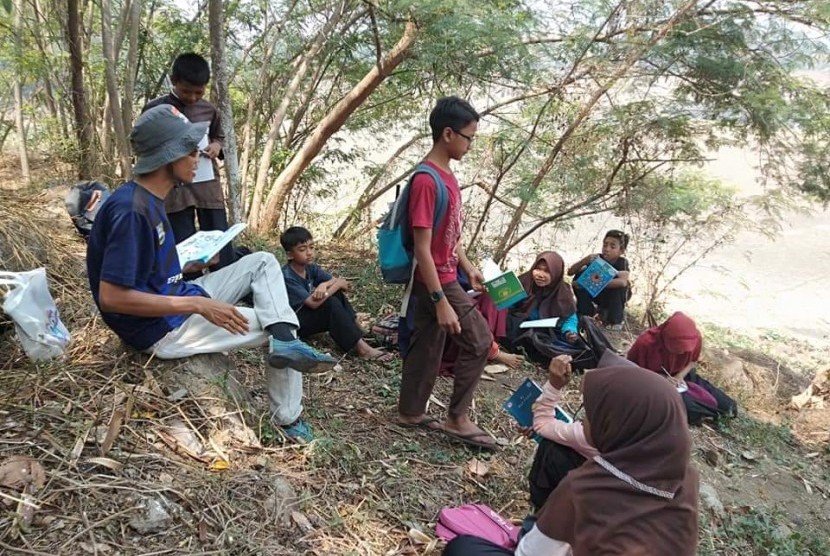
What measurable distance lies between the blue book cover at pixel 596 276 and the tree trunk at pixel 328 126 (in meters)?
3.00

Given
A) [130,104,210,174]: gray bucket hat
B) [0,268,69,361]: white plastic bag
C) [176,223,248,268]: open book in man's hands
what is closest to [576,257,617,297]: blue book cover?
[176,223,248,268]: open book in man's hands

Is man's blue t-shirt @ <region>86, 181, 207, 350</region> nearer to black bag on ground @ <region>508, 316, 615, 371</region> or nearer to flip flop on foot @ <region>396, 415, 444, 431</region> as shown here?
flip flop on foot @ <region>396, 415, 444, 431</region>

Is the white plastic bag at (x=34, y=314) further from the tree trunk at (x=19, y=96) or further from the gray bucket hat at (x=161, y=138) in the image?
the tree trunk at (x=19, y=96)

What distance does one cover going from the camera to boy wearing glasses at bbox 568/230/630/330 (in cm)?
678

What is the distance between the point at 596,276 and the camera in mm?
6676

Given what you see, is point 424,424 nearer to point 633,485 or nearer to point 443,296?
point 443,296

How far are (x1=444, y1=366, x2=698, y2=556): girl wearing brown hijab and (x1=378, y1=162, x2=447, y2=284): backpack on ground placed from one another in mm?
1413

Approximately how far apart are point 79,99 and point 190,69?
304cm

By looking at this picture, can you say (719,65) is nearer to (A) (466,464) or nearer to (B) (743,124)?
(B) (743,124)

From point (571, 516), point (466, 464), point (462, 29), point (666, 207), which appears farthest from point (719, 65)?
point (571, 516)

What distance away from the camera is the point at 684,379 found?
17.0 feet

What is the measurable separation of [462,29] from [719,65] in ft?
8.44

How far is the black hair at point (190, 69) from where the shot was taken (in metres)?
3.86

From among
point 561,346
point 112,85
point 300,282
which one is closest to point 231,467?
point 300,282
